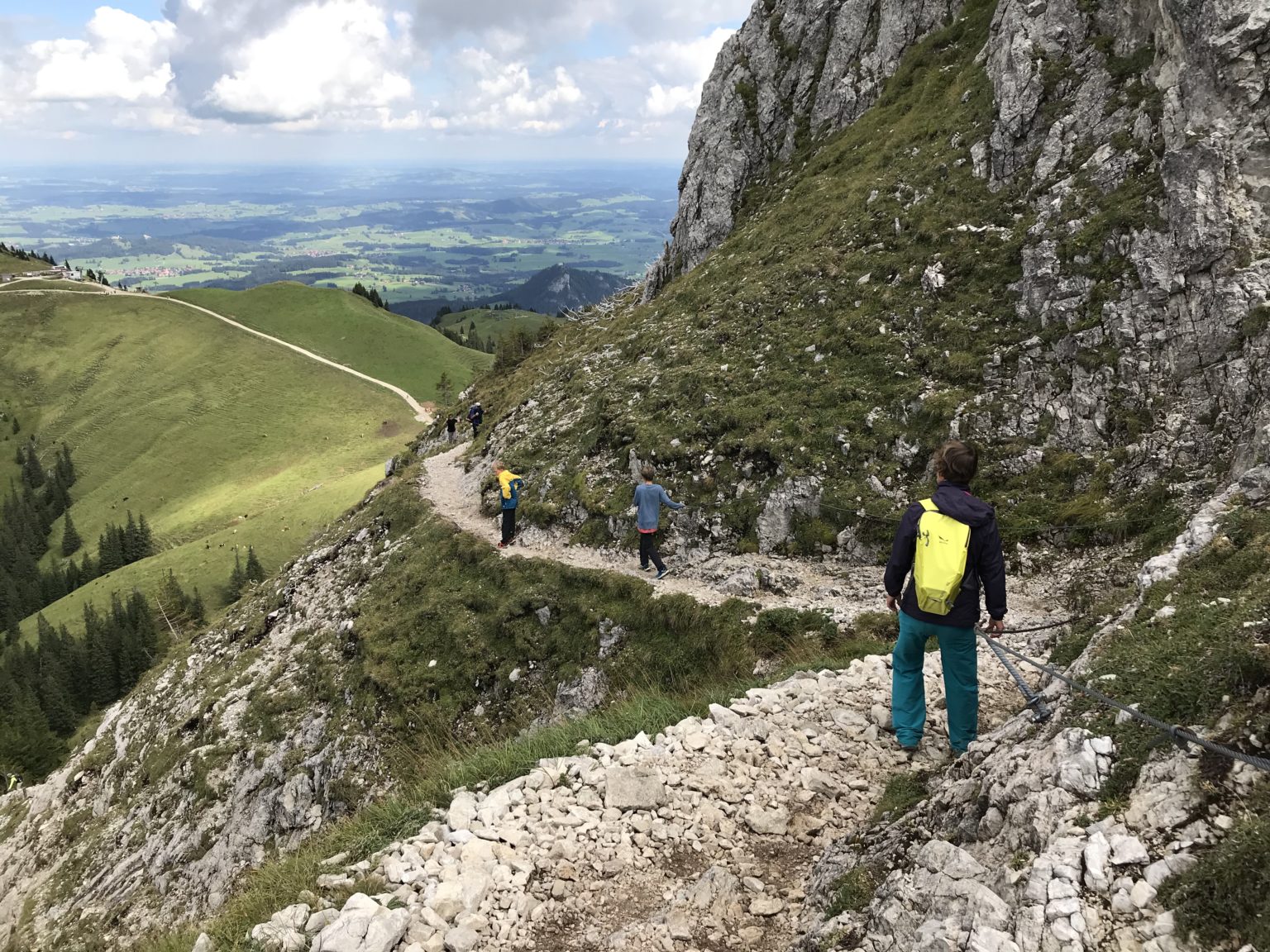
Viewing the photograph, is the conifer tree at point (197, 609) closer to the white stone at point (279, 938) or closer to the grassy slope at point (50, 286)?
the white stone at point (279, 938)

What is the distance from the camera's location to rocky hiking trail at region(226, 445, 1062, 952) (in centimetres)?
691

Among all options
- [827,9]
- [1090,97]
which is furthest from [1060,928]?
[827,9]

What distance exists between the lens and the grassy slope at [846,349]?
20875 mm

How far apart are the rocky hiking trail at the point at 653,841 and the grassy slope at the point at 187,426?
86881 mm

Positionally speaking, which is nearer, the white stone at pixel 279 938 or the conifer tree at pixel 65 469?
the white stone at pixel 279 938

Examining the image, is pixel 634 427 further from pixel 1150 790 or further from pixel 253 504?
pixel 253 504

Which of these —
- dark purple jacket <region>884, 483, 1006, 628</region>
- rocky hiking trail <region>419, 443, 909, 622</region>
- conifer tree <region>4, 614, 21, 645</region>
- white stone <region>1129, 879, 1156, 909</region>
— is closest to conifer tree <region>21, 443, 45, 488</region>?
conifer tree <region>4, 614, 21, 645</region>

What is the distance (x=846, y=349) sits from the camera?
2462 cm

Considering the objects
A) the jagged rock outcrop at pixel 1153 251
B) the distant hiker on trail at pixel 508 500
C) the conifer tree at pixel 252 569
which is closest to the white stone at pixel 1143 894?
the jagged rock outcrop at pixel 1153 251

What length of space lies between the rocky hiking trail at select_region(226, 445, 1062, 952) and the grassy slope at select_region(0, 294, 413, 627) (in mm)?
86881

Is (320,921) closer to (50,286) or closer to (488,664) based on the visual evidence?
(488,664)

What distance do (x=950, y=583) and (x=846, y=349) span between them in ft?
60.3

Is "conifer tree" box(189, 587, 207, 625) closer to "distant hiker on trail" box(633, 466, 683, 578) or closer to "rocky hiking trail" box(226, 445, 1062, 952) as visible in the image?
"distant hiker on trail" box(633, 466, 683, 578)

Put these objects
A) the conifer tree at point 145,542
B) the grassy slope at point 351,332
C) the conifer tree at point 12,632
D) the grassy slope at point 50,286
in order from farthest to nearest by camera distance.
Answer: the grassy slope at point 50,286 < the grassy slope at point 351,332 < the conifer tree at point 145,542 < the conifer tree at point 12,632
